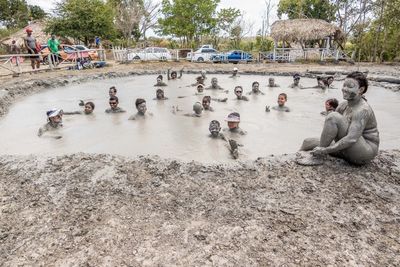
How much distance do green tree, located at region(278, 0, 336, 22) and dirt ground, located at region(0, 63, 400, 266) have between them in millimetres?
27807

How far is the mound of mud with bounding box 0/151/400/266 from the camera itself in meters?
2.73

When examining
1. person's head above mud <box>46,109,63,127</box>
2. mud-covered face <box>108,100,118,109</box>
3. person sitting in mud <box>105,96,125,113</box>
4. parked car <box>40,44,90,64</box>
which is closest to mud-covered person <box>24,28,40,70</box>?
parked car <box>40,44,90,64</box>

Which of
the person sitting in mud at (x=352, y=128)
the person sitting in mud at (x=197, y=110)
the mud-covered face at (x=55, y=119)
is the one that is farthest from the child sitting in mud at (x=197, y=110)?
the person sitting in mud at (x=352, y=128)

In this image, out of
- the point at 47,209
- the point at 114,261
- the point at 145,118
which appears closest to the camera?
the point at 114,261

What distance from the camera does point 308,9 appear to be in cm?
3011

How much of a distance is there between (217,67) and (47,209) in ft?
62.0

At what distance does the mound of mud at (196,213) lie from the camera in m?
2.73

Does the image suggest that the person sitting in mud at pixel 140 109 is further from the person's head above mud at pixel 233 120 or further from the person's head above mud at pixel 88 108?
the person's head above mud at pixel 233 120

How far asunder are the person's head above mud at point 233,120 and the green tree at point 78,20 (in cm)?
2171

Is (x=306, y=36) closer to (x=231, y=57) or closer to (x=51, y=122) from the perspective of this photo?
(x=231, y=57)

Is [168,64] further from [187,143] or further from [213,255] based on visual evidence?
[213,255]

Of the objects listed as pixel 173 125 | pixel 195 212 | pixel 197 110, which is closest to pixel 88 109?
pixel 173 125

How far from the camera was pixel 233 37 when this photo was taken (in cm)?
3450

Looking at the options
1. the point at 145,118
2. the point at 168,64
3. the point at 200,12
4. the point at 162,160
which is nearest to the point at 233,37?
the point at 200,12
